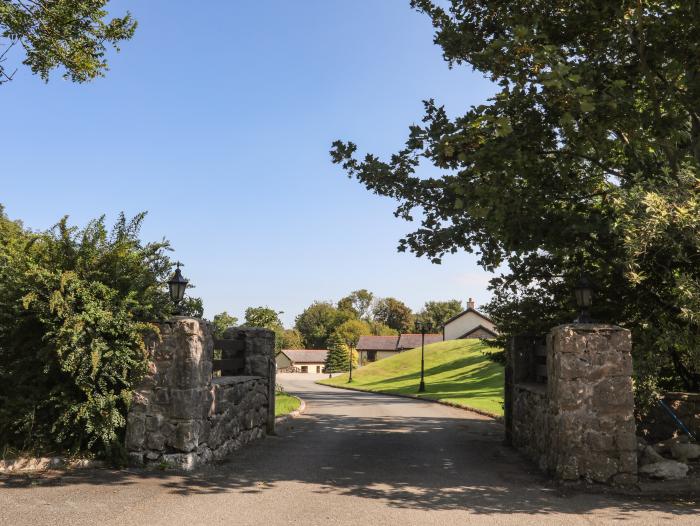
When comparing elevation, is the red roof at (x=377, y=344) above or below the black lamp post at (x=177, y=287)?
below

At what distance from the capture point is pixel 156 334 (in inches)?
358

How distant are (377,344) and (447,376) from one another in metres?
52.7

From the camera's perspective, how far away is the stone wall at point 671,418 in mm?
10789

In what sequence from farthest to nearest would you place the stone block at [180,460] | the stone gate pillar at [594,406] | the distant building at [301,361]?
1. the distant building at [301,361]
2. the stone block at [180,460]
3. the stone gate pillar at [594,406]

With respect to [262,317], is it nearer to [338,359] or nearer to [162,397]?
[162,397]

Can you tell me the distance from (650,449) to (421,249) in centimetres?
598

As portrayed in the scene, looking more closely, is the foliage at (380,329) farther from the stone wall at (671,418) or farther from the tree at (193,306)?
the stone wall at (671,418)

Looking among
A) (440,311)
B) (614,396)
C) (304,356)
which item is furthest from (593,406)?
(440,311)

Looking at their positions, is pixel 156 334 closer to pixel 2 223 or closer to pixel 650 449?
pixel 2 223

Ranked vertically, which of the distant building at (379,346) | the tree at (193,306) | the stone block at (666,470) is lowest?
the distant building at (379,346)

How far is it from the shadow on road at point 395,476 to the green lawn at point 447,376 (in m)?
9.25

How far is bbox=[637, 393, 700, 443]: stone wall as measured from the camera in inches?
425

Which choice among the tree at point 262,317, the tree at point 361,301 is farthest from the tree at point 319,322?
the tree at point 262,317

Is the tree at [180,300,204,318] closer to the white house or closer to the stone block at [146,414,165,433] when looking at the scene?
the stone block at [146,414,165,433]
